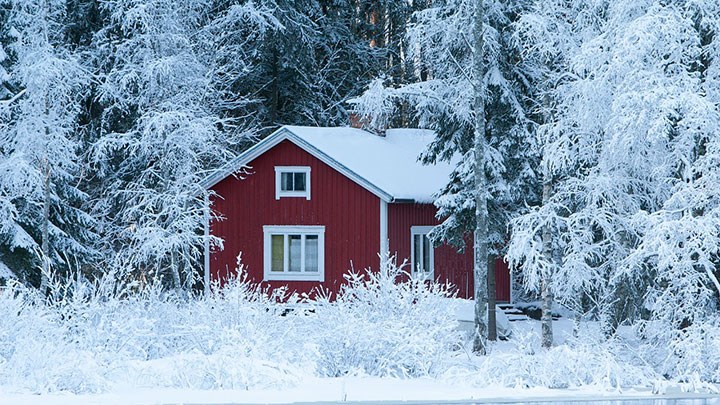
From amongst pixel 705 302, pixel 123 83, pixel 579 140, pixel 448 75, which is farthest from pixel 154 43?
pixel 705 302

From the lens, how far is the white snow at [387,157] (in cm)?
3105

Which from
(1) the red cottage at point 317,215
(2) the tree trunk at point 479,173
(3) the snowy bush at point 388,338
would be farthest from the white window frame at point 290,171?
(3) the snowy bush at point 388,338

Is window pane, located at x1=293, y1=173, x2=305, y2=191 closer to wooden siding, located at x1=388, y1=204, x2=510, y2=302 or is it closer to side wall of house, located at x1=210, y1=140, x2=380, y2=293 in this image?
side wall of house, located at x1=210, y1=140, x2=380, y2=293

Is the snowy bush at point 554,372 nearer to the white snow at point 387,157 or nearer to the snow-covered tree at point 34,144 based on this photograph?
the snow-covered tree at point 34,144

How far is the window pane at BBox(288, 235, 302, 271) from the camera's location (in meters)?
31.4

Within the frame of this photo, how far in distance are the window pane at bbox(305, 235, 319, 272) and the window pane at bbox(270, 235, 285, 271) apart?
27.0 inches

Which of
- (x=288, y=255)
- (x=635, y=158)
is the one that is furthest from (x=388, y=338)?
(x=288, y=255)

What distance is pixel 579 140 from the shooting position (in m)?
21.4

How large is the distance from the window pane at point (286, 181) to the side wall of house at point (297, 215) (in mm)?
256

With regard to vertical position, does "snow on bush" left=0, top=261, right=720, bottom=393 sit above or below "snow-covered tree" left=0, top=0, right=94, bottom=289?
below

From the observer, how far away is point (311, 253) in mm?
31406

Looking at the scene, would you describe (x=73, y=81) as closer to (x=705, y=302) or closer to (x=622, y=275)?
(x=622, y=275)

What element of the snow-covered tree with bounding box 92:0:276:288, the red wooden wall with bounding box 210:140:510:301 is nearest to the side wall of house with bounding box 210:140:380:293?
the red wooden wall with bounding box 210:140:510:301

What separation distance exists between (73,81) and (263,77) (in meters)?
10.8
